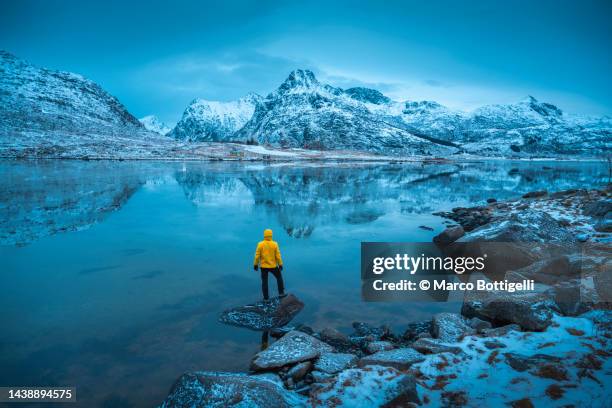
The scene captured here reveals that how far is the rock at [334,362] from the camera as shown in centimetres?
Answer: 631

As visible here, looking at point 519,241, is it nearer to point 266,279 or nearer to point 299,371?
point 266,279

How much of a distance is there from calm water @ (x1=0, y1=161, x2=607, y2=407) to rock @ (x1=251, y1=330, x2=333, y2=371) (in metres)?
0.58

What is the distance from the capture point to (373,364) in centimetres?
618

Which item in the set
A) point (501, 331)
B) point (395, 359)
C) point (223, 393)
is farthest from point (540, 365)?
Result: point (223, 393)

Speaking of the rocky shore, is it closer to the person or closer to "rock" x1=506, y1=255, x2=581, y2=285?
"rock" x1=506, y1=255, x2=581, y2=285

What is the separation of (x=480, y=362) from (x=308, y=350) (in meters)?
3.15

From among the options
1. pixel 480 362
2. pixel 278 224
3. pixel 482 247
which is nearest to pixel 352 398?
pixel 480 362

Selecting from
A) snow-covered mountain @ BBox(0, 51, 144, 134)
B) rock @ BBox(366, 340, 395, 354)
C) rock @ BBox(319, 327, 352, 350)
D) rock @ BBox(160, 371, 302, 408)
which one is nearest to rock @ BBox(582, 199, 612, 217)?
rock @ BBox(366, 340, 395, 354)

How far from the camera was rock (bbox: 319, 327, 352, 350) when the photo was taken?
24.8 ft

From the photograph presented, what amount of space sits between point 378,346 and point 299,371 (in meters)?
1.89

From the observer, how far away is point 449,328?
7512 millimetres

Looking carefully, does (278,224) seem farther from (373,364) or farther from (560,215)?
(560,215)

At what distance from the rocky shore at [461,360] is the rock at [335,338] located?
0.9 inches

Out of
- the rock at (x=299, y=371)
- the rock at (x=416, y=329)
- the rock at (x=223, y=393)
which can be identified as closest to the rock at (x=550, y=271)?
the rock at (x=416, y=329)
